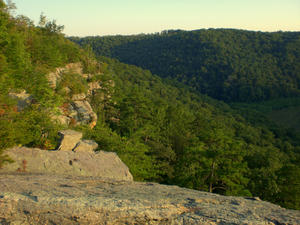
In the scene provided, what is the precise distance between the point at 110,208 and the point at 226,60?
15850 cm

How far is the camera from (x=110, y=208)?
438 cm

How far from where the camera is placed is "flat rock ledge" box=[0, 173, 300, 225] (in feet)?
13.8

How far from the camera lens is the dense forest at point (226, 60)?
13150 centimetres

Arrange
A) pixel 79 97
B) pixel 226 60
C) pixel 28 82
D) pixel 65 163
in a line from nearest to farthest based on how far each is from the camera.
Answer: pixel 65 163 < pixel 28 82 < pixel 79 97 < pixel 226 60

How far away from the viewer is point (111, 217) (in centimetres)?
429

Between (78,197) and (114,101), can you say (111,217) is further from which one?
(114,101)

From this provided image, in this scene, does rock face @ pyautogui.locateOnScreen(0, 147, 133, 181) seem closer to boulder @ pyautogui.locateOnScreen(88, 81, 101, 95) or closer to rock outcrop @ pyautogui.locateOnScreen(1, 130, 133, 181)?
rock outcrop @ pyautogui.locateOnScreen(1, 130, 133, 181)

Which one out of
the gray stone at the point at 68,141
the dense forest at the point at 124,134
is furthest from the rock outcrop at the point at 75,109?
the gray stone at the point at 68,141

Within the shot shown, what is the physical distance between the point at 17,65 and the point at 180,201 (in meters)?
15.0

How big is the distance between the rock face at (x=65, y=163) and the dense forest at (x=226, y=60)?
4661 inches

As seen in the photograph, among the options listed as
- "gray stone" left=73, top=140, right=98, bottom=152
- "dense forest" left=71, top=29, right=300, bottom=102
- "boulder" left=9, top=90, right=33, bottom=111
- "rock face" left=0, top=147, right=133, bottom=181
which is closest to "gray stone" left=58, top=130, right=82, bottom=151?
"gray stone" left=73, top=140, right=98, bottom=152

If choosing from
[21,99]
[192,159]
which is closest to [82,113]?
[21,99]

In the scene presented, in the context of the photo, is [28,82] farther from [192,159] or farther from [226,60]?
[226,60]

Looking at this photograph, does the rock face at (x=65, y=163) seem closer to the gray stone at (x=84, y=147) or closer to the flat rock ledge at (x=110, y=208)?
the gray stone at (x=84, y=147)
